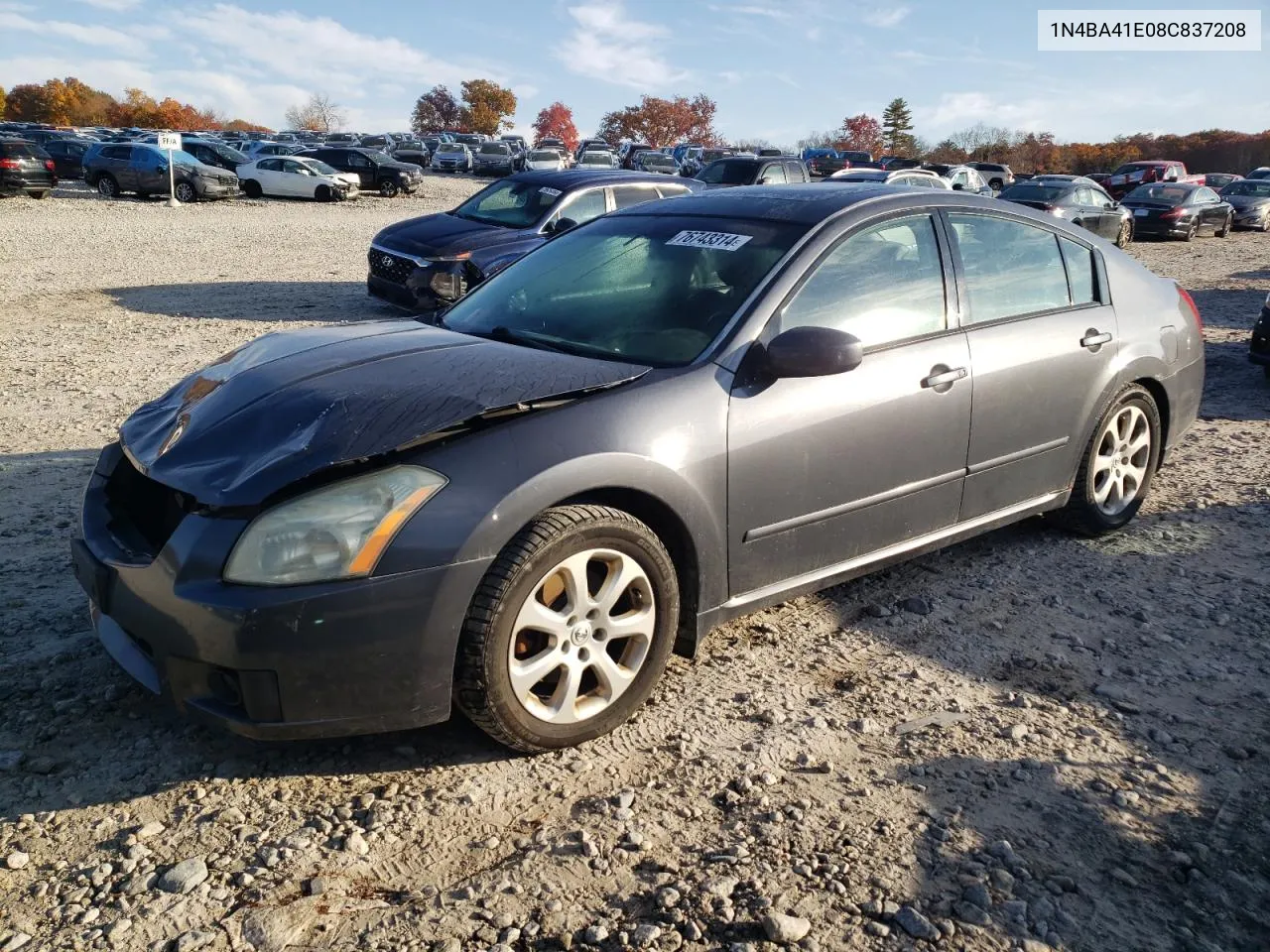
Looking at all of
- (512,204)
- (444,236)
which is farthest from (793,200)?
(512,204)

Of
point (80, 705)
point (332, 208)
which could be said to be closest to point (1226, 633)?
point (80, 705)

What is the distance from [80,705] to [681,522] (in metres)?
1.94

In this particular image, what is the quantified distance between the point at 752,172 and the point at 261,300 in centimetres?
870

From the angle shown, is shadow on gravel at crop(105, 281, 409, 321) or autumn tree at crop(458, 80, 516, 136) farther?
autumn tree at crop(458, 80, 516, 136)

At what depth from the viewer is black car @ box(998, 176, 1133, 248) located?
20.2 metres

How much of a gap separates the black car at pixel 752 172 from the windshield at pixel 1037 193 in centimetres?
563

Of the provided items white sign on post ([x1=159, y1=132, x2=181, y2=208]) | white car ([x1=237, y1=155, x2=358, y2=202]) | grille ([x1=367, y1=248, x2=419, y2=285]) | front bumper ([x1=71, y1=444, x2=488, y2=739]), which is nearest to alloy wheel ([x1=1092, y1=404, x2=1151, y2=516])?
front bumper ([x1=71, y1=444, x2=488, y2=739])

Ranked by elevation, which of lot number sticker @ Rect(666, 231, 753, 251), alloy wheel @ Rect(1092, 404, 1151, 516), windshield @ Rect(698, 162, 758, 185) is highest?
windshield @ Rect(698, 162, 758, 185)

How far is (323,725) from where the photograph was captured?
2689mm

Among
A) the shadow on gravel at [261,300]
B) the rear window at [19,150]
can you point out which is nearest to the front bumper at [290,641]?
the shadow on gravel at [261,300]

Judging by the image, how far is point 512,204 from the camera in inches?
429

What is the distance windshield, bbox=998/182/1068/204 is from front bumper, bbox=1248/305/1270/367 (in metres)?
12.8

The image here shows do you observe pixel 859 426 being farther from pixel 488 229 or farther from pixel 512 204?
pixel 512 204

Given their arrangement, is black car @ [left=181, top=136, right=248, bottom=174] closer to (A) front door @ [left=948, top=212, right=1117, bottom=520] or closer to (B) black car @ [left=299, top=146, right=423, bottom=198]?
(B) black car @ [left=299, top=146, right=423, bottom=198]
